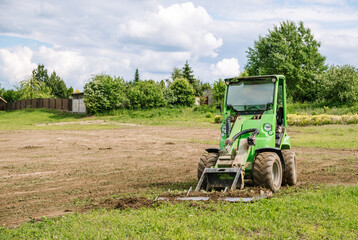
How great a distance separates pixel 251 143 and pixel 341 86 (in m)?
41.0

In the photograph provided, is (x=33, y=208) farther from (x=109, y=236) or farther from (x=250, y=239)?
(x=250, y=239)

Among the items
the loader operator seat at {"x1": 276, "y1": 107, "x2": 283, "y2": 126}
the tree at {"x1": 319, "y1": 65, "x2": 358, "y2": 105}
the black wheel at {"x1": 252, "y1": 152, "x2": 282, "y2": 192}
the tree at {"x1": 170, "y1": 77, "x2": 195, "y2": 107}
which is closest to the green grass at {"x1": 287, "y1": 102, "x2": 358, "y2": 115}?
the tree at {"x1": 319, "y1": 65, "x2": 358, "y2": 105}

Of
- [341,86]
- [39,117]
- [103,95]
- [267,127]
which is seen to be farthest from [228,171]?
[39,117]

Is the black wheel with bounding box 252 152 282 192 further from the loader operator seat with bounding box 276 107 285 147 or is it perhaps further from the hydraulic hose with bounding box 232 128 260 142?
the loader operator seat with bounding box 276 107 285 147

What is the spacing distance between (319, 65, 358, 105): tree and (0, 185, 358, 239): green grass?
4066 centimetres

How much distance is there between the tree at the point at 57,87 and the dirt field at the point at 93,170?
79.7 meters

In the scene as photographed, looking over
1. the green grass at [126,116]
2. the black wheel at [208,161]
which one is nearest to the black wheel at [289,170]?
the black wheel at [208,161]

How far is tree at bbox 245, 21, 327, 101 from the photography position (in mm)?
63344

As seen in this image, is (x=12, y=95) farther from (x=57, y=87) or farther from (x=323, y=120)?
(x=323, y=120)

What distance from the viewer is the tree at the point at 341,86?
46000 mm

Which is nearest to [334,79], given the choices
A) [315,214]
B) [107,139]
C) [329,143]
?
[329,143]

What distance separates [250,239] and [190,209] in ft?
6.02

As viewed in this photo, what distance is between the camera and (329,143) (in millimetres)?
22969

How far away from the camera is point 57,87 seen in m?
102
